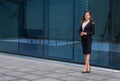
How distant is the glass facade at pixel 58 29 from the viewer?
11.2 m

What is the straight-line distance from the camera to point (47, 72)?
10.5 m

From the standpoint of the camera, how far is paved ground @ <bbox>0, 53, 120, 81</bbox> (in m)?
9.56

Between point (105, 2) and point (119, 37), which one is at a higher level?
point (105, 2)

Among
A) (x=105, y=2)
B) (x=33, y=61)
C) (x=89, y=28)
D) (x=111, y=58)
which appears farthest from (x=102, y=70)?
(x=33, y=61)

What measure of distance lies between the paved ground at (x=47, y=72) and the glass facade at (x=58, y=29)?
0.58 m

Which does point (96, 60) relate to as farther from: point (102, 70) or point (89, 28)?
point (89, 28)

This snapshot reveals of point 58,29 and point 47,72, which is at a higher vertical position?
point 58,29

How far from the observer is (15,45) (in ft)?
48.3

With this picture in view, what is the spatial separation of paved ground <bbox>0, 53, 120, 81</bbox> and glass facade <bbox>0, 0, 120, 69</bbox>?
1.89 ft

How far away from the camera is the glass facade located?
11164mm

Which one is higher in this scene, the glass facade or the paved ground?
the glass facade

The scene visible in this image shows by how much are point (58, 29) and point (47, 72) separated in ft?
8.78

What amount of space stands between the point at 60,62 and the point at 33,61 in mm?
1115

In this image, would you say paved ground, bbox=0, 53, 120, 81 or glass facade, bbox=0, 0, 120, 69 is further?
glass facade, bbox=0, 0, 120, 69
